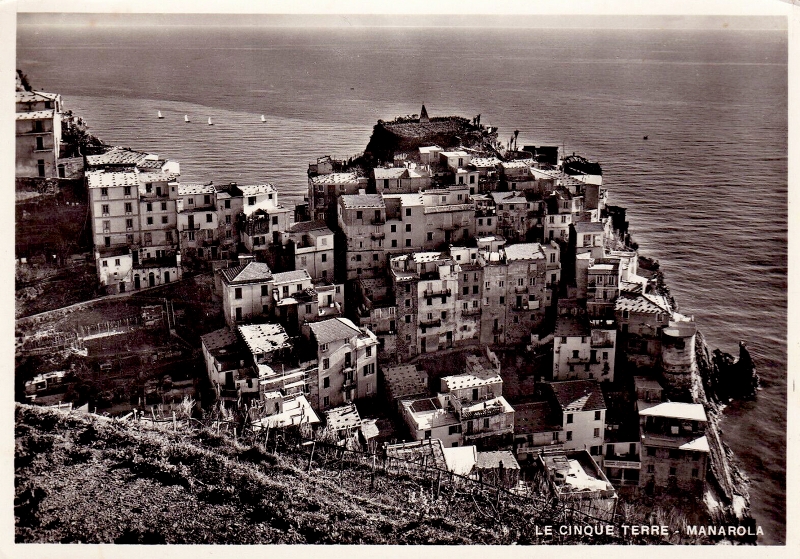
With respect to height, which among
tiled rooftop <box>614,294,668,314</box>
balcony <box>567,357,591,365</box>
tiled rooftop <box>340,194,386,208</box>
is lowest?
balcony <box>567,357,591,365</box>

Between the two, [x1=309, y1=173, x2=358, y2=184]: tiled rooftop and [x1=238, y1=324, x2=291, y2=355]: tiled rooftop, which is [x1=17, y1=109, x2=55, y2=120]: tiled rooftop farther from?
[x1=309, y1=173, x2=358, y2=184]: tiled rooftop

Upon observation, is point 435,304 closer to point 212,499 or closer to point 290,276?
point 290,276

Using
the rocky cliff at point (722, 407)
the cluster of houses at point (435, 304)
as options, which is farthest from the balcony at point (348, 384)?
the rocky cliff at point (722, 407)

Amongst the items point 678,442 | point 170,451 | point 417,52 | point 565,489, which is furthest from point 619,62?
point 170,451

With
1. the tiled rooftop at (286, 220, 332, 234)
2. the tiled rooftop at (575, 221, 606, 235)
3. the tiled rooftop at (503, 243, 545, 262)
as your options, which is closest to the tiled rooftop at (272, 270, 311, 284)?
the tiled rooftop at (286, 220, 332, 234)

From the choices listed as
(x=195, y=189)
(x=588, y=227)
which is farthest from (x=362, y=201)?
(x=588, y=227)

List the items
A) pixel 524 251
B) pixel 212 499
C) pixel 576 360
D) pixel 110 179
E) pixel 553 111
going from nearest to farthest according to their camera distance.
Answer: pixel 212 499 < pixel 576 360 < pixel 110 179 < pixel 524 251 < pixel 553 111

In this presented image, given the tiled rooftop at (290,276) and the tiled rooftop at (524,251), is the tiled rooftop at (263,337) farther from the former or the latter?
the tiled rooftop at (524,251)
